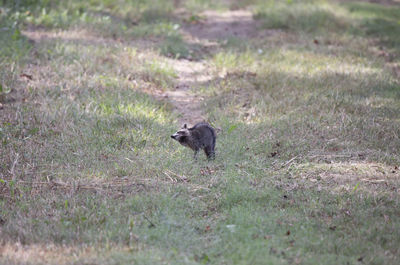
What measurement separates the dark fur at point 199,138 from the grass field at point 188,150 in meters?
0.23

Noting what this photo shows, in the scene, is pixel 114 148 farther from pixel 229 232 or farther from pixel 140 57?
pixel 140 57

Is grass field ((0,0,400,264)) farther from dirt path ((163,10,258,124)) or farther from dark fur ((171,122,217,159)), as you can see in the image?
dark fur ((171,122,217,159))

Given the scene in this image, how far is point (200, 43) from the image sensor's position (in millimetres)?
12664

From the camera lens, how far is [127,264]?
13.5 feet

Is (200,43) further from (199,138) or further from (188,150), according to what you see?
(199,138)

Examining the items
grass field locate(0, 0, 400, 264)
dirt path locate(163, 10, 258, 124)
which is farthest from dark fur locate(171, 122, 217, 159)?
dirt path locate(163, 10, 258, 124)

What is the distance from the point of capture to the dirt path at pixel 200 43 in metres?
8.89

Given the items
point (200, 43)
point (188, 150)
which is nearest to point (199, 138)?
point (188, 150)

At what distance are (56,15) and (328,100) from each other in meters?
7.63

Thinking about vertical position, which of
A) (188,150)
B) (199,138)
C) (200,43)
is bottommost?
(188,150)

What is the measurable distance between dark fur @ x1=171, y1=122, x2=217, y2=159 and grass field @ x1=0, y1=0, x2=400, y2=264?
0.74 ft

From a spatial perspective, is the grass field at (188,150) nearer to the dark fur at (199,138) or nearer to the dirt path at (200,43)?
the dirt path at (200,43)

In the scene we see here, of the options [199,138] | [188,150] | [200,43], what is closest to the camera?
[199,138]

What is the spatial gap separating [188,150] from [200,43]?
20.5 feet
